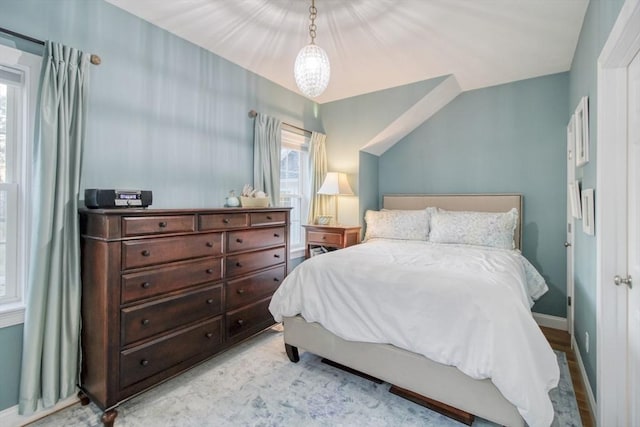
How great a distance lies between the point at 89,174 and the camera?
206 cm

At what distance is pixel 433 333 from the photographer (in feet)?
5.64

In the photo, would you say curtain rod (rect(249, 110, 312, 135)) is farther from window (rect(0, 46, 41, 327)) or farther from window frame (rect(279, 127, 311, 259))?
window (rect(0, 46, 41, 327))

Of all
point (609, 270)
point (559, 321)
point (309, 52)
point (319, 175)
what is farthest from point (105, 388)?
point (559, 321)

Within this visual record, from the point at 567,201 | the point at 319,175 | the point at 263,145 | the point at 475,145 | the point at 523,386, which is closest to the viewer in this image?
the point at 523,386

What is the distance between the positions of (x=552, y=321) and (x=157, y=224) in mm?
3895

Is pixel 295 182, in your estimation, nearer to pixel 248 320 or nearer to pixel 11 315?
pixel 248 320

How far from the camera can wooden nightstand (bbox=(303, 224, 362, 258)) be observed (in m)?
3.67

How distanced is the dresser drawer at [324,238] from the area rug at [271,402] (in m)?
1.57

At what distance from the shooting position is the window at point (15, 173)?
180 centimetres

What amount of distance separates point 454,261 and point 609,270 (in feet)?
2.87

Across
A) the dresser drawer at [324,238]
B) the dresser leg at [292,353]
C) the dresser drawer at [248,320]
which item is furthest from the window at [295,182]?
the dresser leg at [292,353]

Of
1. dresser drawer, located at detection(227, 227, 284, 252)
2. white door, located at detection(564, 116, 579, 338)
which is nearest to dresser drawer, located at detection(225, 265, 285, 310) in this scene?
dresser drawer, located at detection(227, 227, 284, 252)

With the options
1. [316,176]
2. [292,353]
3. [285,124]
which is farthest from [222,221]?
[316,176]

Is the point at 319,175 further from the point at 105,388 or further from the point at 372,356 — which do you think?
the point at 105,388
